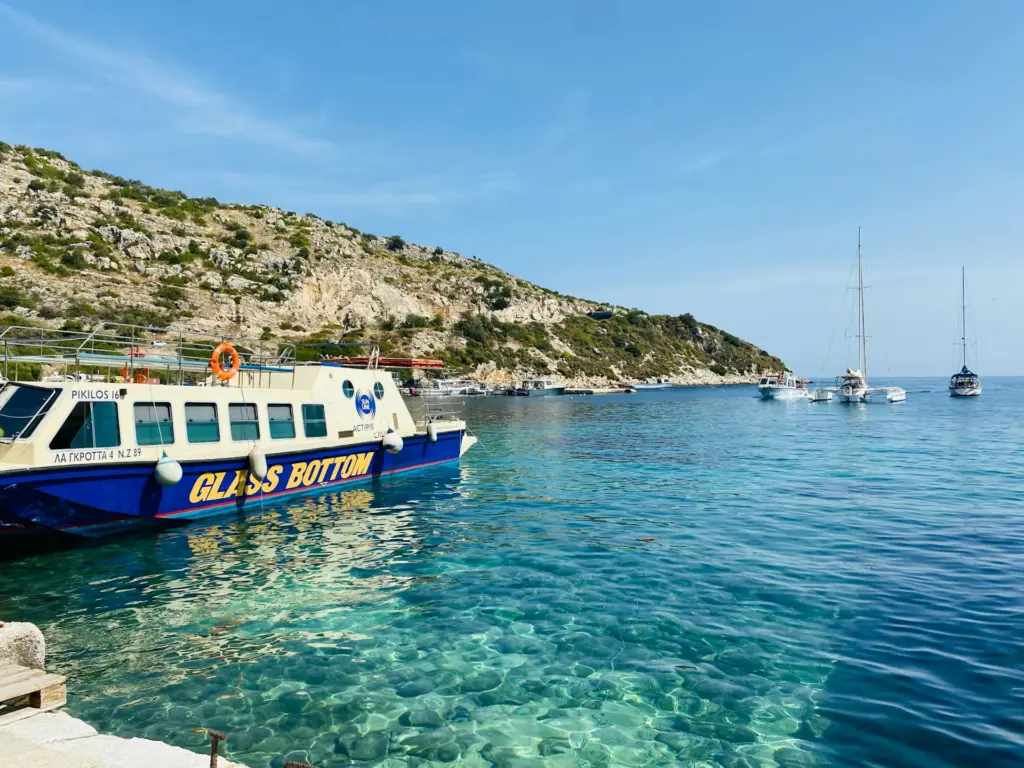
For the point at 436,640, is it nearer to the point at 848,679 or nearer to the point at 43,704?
the point at 43,704

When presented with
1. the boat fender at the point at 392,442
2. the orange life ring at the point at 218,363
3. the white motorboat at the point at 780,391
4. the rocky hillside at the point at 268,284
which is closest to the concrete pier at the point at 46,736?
the orange life ring at the point at 218,363

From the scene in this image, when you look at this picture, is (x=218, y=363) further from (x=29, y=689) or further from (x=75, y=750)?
(x=75, y=750)

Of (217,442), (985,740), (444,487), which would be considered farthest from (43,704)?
(444,487)

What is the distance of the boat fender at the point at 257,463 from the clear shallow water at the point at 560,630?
3.92 feet

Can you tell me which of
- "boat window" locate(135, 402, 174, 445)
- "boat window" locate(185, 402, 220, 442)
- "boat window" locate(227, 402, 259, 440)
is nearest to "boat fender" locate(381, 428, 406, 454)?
"boat window" locate(227, 402, 259, 440)

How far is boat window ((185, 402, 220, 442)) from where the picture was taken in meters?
15.6

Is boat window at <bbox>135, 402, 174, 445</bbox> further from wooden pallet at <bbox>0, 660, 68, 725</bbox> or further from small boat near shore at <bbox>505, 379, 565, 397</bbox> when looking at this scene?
small boat near shore at <bbox>505, 379, 565, 397</bbox>

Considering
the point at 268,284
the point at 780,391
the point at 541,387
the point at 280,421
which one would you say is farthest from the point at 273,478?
the point at 541,387

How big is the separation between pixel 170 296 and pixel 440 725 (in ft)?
288

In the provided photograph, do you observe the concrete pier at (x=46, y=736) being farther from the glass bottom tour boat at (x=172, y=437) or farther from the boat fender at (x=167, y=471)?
the boat fender at (x=167, y=471)

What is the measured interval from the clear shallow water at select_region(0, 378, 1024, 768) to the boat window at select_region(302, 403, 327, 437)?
88.3 inches

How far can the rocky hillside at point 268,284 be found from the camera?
7488cm

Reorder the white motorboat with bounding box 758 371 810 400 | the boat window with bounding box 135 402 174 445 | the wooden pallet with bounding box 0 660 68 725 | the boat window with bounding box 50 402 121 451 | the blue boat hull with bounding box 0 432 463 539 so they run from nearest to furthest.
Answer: the wooden pallet with bounding box 0 660 68 725
the blue boat hull with bounding box 0 432 463 539
the boat window with bounding box 50 402 121 451
the boat window with bounding box 135 402 174 445
the white motorboat with bounding box 758 371 810 400

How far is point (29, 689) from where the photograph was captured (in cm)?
525
